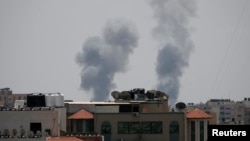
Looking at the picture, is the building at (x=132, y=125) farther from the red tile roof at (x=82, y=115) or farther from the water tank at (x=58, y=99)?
the water tank at (x=58, y=99)

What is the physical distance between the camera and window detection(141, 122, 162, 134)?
445ft

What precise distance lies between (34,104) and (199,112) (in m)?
26.0

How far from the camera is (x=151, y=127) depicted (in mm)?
135875

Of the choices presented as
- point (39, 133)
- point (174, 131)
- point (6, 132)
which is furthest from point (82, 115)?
point (39, 133)

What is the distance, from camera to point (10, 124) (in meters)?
106

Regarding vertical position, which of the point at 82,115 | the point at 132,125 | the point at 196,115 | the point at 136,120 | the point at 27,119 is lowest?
the point at 27,119

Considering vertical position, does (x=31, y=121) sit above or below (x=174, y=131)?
below

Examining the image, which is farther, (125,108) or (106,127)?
(125,108)

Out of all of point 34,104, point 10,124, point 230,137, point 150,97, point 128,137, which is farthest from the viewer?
point 150,97

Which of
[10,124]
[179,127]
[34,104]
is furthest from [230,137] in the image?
[179,127]

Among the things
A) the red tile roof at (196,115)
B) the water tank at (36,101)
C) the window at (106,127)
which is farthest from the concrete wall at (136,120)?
the water tank at (36,101)

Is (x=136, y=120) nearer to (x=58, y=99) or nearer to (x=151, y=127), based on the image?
(x=151, y=127)

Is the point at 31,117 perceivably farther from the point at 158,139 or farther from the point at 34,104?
the point at 158,139

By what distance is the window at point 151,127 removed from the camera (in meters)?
136
